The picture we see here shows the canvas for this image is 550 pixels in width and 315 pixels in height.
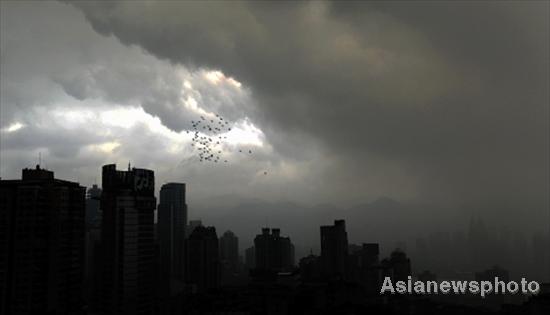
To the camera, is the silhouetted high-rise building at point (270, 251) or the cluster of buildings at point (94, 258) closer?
the cluster of buildings at point (94, 258)

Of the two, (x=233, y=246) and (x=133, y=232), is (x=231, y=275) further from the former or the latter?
(x=133, y=232)

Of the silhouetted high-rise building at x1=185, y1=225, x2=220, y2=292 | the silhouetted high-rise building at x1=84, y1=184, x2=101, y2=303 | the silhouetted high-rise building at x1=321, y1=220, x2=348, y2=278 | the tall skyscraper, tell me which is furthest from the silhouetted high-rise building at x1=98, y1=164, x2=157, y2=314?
the silhouetted high-rise building at x1=321, y1=220, x2=348, y2=278

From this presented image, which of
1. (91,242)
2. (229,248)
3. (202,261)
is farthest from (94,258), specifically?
(229,248)

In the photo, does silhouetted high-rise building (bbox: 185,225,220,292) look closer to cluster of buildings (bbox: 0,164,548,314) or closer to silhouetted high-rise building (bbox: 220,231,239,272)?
cluster of buildings (bbox: 0,164,548,314)

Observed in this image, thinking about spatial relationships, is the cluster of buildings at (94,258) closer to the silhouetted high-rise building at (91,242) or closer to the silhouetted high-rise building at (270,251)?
the silhouetted high-rise building at (91,242)

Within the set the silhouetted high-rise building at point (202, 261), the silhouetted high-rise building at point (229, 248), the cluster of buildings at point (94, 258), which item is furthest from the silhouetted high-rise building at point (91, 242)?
the silhouetted high-rise building at point (229, 248)

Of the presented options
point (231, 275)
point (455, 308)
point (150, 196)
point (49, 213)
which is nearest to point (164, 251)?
point (231, 275)

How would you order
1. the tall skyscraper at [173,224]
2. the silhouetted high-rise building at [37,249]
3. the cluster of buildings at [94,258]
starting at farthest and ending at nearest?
the tall skyscraper at [173,224]
the cluster of buildings at [94,258]
the silhouetted high-rise building at [37,249]
